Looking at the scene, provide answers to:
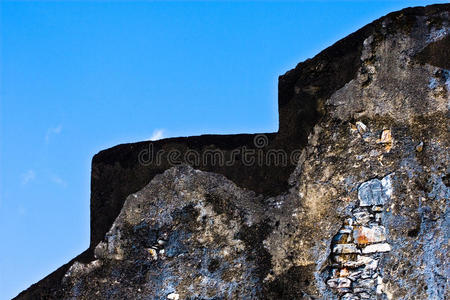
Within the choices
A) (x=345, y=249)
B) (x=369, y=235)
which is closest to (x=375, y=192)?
(x=369, y=235)

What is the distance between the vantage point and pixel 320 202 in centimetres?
473

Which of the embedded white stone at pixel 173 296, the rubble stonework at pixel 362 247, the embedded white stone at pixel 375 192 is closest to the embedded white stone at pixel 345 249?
the rubble stonework at pixel 362 247

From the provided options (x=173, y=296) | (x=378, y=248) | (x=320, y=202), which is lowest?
(x=173, y=296)

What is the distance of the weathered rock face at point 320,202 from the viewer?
181 inches

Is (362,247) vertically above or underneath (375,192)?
underneath

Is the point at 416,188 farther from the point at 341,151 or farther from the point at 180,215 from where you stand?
the point at 180,215

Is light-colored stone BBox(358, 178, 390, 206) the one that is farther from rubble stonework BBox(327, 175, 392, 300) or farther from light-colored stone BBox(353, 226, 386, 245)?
light-colored stone BBox(353, 226, 386, 245)

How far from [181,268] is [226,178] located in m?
0.63

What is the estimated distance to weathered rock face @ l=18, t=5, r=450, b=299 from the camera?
4602mm

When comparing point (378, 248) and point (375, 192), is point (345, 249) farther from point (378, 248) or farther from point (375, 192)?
point (375, 192)

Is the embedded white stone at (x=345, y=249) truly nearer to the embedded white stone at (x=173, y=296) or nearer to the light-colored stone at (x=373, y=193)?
the light-colored stone at (x=373, y=193)

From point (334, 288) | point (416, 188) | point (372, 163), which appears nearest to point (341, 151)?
point (372, 163)

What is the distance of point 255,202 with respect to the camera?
192 inches

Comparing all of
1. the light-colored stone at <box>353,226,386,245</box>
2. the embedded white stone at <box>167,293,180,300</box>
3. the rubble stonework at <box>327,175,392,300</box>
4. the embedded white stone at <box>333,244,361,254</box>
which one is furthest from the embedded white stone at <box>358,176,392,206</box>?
the embedded white stone at <box>167,293,180,300</box>
